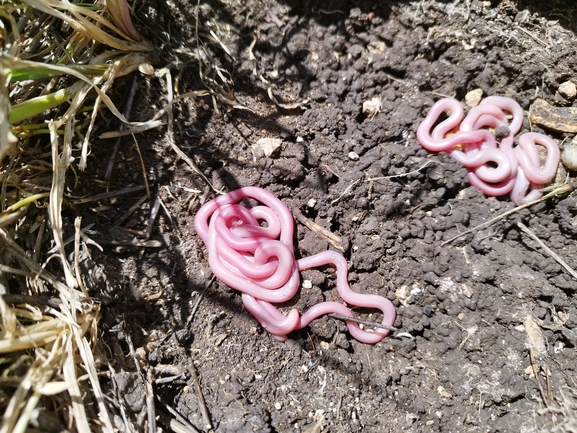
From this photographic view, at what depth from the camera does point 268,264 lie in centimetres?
352

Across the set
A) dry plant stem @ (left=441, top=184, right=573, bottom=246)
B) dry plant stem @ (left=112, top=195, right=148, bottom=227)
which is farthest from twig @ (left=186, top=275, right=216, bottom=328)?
dry plant stem @ (left=441, top=184, right=573, bottom=246)

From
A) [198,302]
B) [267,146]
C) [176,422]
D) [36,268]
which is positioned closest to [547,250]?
[267,146]

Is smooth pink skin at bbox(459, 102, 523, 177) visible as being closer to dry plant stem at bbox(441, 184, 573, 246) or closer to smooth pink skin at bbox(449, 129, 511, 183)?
smooth pink skin at bbox(449, 129, 511, 183)

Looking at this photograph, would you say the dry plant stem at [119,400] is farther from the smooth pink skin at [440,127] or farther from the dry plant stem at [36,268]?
the smooth pink skin at [440,127]

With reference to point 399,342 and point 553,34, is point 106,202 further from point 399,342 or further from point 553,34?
point 553,34

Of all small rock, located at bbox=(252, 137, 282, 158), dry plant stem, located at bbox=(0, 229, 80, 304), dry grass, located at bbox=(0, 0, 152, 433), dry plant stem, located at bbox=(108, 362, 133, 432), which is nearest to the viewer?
dry grass, located at bbox=(0, 0, 152, 433)

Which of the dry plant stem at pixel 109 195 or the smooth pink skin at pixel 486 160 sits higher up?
the smooth pink skin at pixel 486 160

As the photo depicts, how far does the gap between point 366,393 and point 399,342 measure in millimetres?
495

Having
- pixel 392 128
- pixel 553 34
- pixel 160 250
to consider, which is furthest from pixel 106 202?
pixel 553 34

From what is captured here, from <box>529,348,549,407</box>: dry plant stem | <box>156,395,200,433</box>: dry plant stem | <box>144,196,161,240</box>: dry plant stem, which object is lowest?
<box>156,395,200,433</box>: dry plant stem

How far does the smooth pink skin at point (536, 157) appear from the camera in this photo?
3.58m

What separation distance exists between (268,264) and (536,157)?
99.8 inches

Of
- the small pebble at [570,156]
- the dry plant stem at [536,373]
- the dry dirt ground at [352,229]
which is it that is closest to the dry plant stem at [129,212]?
the dry dirt ground at [352,229]

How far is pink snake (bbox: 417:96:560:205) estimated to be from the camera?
3.64m
